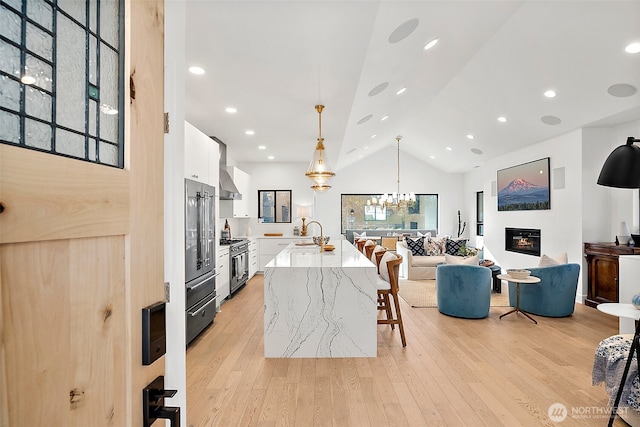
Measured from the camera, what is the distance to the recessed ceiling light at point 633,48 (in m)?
3.74

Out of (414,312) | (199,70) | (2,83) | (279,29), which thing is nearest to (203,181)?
(199,70)

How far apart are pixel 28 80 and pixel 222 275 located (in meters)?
4.98

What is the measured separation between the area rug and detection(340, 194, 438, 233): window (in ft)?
11.5

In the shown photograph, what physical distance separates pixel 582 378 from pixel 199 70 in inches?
165

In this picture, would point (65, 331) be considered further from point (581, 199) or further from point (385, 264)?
point (581, 199)

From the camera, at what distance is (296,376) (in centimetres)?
295

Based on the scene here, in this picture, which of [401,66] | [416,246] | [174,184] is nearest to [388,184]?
[416,246]

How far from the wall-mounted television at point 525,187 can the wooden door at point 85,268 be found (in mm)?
7165

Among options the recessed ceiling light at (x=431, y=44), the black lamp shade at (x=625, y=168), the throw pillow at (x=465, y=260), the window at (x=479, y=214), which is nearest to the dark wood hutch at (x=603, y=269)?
the throw pillow at (x=465, y=260)

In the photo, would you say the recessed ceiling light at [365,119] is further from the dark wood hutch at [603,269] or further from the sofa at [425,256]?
the dark wood hutch at [603,269]

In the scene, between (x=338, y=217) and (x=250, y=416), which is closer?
(x=250, y=416)

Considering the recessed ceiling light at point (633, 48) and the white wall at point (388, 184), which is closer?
the recessed ceiling light at point (633, 48)

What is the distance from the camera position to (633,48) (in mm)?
3789

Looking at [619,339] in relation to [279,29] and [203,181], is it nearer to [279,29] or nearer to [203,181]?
[279,29]
